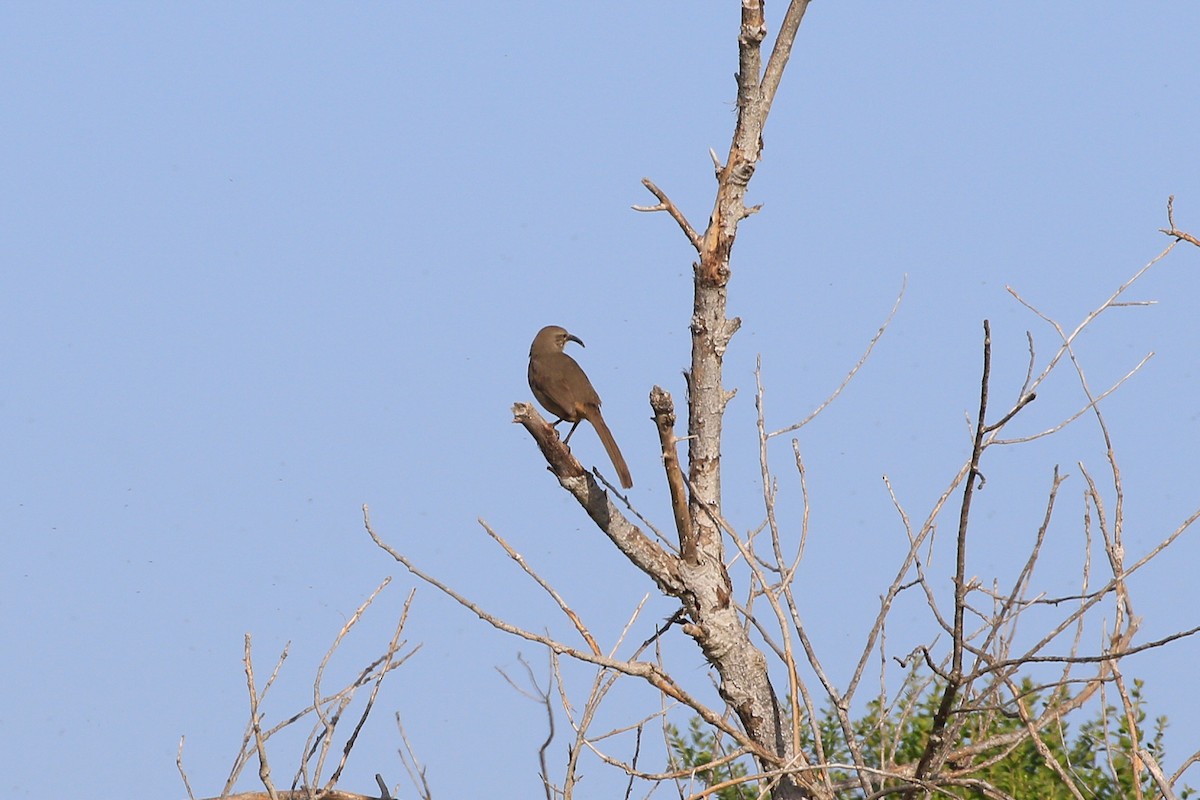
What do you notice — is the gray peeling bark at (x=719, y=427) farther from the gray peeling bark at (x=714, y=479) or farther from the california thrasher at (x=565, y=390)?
the california thrasher at (x=565, y=390)

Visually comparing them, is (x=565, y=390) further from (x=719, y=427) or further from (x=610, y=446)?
(x=719, y=427)

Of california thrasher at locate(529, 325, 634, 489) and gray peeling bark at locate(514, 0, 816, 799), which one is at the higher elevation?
california thrasher at locate(529, 325, 634, 489)

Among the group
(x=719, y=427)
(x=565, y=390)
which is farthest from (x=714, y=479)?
(x=565, y=390)

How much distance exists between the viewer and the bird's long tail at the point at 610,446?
630 centimetres

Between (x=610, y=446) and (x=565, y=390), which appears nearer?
(x=610, y=446)

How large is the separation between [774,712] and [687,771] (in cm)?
118

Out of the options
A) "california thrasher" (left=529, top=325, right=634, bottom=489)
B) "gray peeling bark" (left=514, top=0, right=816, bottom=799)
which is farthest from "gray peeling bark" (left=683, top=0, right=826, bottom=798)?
"california thrasher" (left=529, top=325, right=634, bottom=489)

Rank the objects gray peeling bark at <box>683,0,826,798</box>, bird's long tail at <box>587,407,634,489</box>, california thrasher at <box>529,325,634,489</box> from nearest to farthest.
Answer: gray peeling bark at <box>683,0,826,798</box>, bird's long tail at <box>587,407,634,489</box>, california thrasher at <box>529,325,634,489</box>

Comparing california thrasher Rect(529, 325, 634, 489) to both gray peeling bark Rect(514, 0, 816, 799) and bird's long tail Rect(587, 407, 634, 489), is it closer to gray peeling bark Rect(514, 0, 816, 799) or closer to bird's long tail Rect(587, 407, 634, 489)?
bird's long tail Rect(587, 407, 634, 489)

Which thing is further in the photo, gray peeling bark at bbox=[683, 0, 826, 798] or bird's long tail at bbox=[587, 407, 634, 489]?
bird's long tail at bbox=[587, 407, 634, 489]

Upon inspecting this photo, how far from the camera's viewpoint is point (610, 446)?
261 inches

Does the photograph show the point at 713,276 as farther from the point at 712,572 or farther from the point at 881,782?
the point at 881,782

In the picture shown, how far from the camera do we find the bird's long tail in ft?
20.7

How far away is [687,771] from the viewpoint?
171 inches
